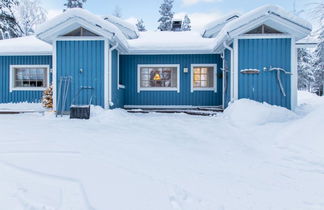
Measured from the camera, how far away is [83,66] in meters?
7.32

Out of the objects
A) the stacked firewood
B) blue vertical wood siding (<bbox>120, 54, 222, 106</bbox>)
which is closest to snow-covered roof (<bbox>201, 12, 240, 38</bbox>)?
blue vertical wood siding (<bbox>120, 54, 222, 106</bbox>)

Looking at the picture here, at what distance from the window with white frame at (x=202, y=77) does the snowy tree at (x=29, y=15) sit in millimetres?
19138

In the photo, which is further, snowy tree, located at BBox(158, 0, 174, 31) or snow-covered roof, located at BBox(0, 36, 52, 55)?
snowy tree, located at BBox(158, 0, 174, 31)

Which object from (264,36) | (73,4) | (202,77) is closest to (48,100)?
(202,77)

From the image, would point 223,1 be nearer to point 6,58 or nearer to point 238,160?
point 6,58

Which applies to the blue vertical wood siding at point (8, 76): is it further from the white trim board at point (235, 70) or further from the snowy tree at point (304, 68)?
the snowy tree at point (304, 68)

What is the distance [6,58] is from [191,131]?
8.53 m

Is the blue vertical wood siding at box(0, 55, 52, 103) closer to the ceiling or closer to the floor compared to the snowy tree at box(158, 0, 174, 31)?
closer to the floor

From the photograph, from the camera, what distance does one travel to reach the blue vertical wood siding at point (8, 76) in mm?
9992

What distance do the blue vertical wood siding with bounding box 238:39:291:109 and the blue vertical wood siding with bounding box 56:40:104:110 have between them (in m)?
3.90

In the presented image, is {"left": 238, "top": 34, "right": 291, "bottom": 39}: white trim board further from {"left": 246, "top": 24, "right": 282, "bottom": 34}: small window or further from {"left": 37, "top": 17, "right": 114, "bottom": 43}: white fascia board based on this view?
{"left": 37, "top": 17, "right": 114, "bottom": 43}: white fascia board

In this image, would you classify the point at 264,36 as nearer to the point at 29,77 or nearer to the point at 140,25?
the point at 29,77

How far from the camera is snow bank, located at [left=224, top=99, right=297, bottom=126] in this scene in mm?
5931

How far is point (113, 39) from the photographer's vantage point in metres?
7.27
